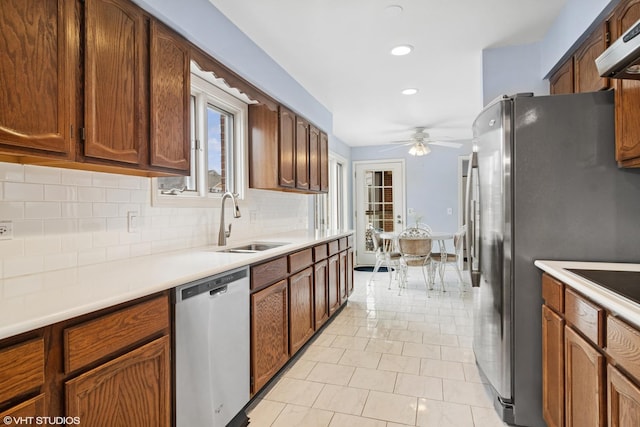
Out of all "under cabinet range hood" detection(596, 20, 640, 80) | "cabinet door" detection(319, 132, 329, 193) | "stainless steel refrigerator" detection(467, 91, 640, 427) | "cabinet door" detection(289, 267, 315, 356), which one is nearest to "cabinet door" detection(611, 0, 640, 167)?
"stainless steel refrigerator" detection(467, 91, 640, 427)

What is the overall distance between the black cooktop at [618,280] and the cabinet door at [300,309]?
5.50ft

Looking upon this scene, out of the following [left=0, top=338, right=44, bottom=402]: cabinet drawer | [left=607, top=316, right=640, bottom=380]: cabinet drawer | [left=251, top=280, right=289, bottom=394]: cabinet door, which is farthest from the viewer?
[left=251, top=280, right=289, bottom=394]: cabinet door

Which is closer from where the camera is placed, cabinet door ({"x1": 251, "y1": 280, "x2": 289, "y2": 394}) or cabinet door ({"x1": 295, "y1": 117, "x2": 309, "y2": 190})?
cabinet door ({"x1": 251, "y1": 280, "x2": 289, "y2": 394})

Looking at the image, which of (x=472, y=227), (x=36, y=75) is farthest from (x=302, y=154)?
(x=36, y=75)

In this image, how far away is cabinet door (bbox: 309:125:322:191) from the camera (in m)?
4.02

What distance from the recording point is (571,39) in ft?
7.25

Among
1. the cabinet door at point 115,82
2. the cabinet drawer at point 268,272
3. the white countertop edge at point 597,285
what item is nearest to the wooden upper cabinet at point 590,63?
the white countertop edge at point 597,285

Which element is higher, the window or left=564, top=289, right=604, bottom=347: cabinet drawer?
the window

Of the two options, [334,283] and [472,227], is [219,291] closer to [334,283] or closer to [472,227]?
[472,227]

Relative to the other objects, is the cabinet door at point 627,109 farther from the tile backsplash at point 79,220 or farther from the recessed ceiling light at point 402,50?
the tile backsplash at point 79,220

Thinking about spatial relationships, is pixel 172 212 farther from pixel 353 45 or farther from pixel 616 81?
pixel 616 81

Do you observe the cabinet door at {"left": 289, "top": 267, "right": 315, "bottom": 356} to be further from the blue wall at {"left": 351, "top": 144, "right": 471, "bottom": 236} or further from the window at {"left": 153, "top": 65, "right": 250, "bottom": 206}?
the blue wall at {"left": 351, "top": 144, "right": 471, "bottom": 236}

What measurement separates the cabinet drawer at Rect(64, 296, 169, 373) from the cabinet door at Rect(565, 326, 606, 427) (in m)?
1.59

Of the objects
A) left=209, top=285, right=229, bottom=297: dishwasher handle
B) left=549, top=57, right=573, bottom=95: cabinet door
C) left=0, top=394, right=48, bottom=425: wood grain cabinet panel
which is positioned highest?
left=549, top=57, right=573, bottom=95: cabinet door
